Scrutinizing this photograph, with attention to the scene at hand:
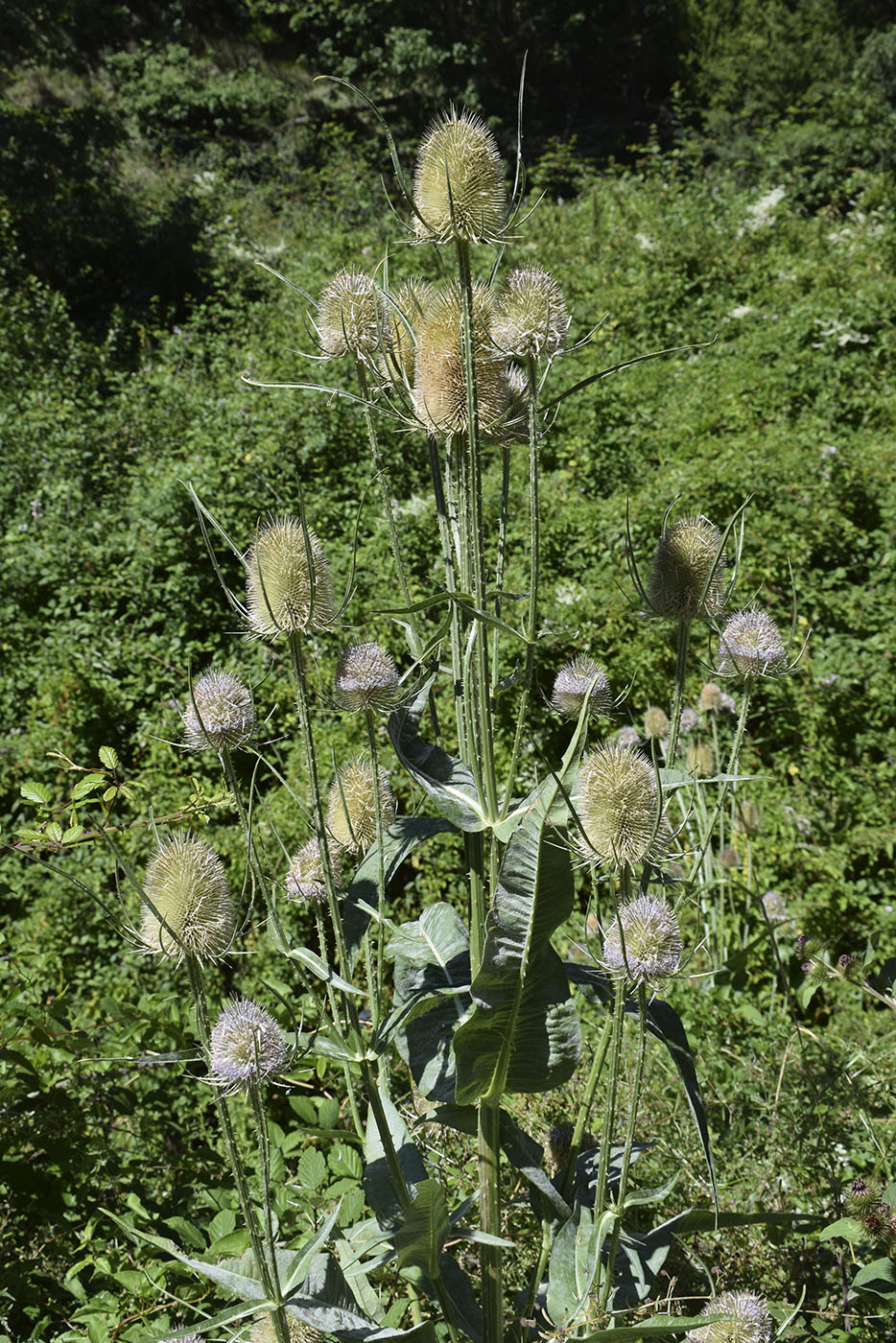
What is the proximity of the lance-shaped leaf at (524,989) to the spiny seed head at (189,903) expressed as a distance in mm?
274

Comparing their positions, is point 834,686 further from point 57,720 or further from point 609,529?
point 57,720

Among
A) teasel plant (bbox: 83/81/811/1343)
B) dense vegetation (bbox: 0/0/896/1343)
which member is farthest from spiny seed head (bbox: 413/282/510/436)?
dense vegetation (bbox: 0/0/896/1343)

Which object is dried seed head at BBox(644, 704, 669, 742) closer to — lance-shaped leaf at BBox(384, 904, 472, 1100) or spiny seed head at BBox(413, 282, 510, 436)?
lance-shaped leaf at BBox(384, 904, 472, 1100)

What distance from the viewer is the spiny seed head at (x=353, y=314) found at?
1100 mm

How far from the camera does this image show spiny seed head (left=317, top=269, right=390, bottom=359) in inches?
43.3

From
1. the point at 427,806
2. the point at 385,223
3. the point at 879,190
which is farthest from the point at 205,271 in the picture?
the point at 427,806

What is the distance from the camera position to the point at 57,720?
3422 mm

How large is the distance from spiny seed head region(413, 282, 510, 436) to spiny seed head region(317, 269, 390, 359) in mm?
76

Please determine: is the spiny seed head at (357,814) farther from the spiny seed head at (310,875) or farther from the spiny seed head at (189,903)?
the spiny seed head at (189,903)

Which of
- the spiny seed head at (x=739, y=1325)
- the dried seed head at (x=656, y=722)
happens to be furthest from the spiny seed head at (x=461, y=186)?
the dried seed head at (x=656, y=722)

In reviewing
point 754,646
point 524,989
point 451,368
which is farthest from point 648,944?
point 451,368

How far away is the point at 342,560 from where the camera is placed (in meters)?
4.07

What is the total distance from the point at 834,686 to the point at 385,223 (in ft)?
20.9

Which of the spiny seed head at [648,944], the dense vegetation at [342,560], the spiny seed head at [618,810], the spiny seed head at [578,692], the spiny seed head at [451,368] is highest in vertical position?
the spiny seed head at [451,368]
